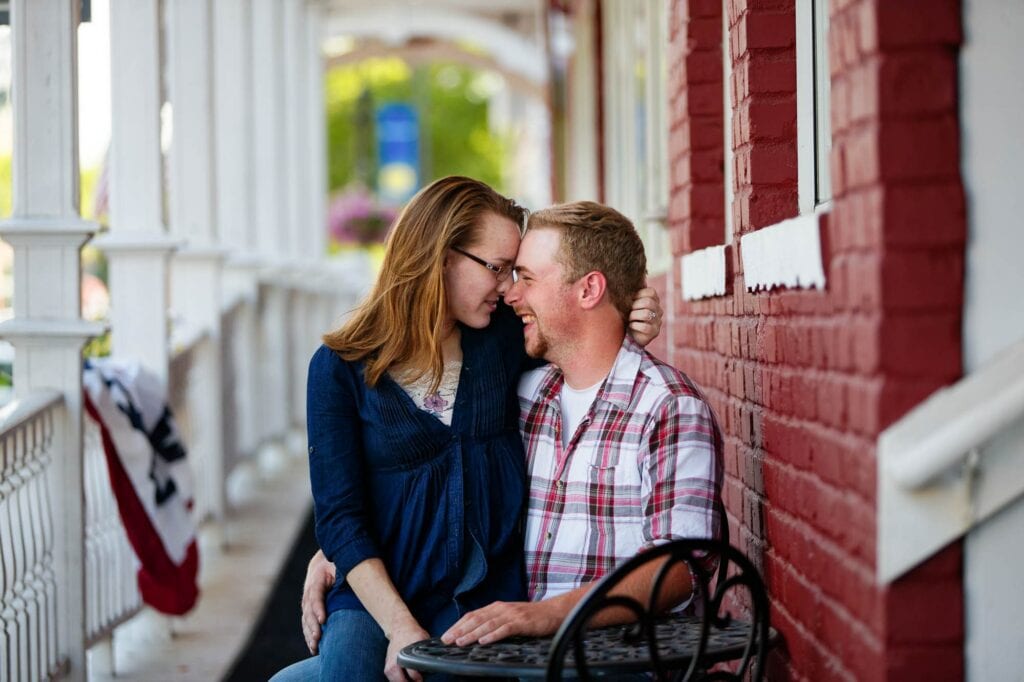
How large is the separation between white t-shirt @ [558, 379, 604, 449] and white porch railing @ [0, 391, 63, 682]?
1515 mm

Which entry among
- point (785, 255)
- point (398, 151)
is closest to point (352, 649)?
point (785, 255)

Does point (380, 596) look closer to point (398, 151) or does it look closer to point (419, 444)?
point (419, 444)

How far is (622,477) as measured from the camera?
274 cm

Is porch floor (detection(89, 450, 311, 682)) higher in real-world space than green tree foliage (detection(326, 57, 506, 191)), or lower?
lower

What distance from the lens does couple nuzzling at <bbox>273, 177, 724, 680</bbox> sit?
108 inches

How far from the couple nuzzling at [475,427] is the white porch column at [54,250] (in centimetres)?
149

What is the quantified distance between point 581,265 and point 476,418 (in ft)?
1.29

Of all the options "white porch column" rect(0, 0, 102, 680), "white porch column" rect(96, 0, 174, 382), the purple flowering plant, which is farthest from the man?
the purple flowering plant

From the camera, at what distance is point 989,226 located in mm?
2010

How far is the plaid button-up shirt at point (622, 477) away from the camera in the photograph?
263 cm

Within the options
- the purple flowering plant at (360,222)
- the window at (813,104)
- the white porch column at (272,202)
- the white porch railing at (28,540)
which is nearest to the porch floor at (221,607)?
the white porch railing at (28,540)

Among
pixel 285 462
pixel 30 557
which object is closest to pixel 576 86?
pixel 285 462

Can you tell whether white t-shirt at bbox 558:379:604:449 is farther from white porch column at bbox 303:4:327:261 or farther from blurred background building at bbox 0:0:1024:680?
white porch column at bbox 303:4:327:261

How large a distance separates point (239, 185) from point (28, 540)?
5871mm
